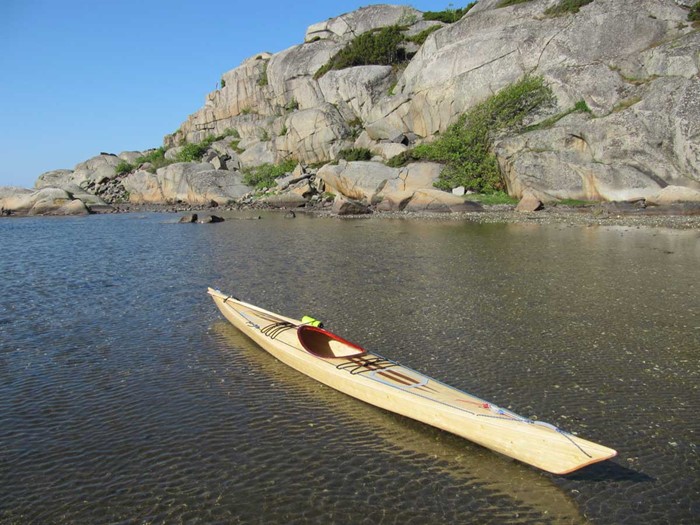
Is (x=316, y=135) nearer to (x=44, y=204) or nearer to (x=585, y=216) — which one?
(x=44, y=204)

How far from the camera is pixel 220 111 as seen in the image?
85625 millimetres

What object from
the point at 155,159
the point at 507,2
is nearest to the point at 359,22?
the point at 507,2

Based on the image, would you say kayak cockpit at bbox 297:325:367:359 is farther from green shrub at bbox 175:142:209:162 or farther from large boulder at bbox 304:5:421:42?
large boulder at bbox 304:5:421:42

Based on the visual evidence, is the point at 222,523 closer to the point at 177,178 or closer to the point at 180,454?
the point at 180,454

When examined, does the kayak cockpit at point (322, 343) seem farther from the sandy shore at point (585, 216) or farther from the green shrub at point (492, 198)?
the green shrub at point (492, 198)

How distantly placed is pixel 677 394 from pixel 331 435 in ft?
19.6

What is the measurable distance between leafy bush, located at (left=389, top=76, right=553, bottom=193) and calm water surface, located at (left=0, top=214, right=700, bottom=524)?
26986mm

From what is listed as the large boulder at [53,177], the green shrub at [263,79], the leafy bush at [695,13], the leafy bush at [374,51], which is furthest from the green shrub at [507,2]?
the large boulder at [53,177]

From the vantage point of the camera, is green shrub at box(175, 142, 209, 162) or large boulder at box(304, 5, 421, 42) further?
large boulder at box(304, 5, 421, 42)

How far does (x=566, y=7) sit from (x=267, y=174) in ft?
120

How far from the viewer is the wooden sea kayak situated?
6.68 metres

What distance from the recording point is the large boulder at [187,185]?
6588 cm

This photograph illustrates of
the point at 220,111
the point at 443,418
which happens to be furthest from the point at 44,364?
the point at 220,111

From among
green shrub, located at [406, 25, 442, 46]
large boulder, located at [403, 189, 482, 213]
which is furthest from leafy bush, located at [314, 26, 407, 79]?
large boulder, located at [403, 189, 482, 213]
